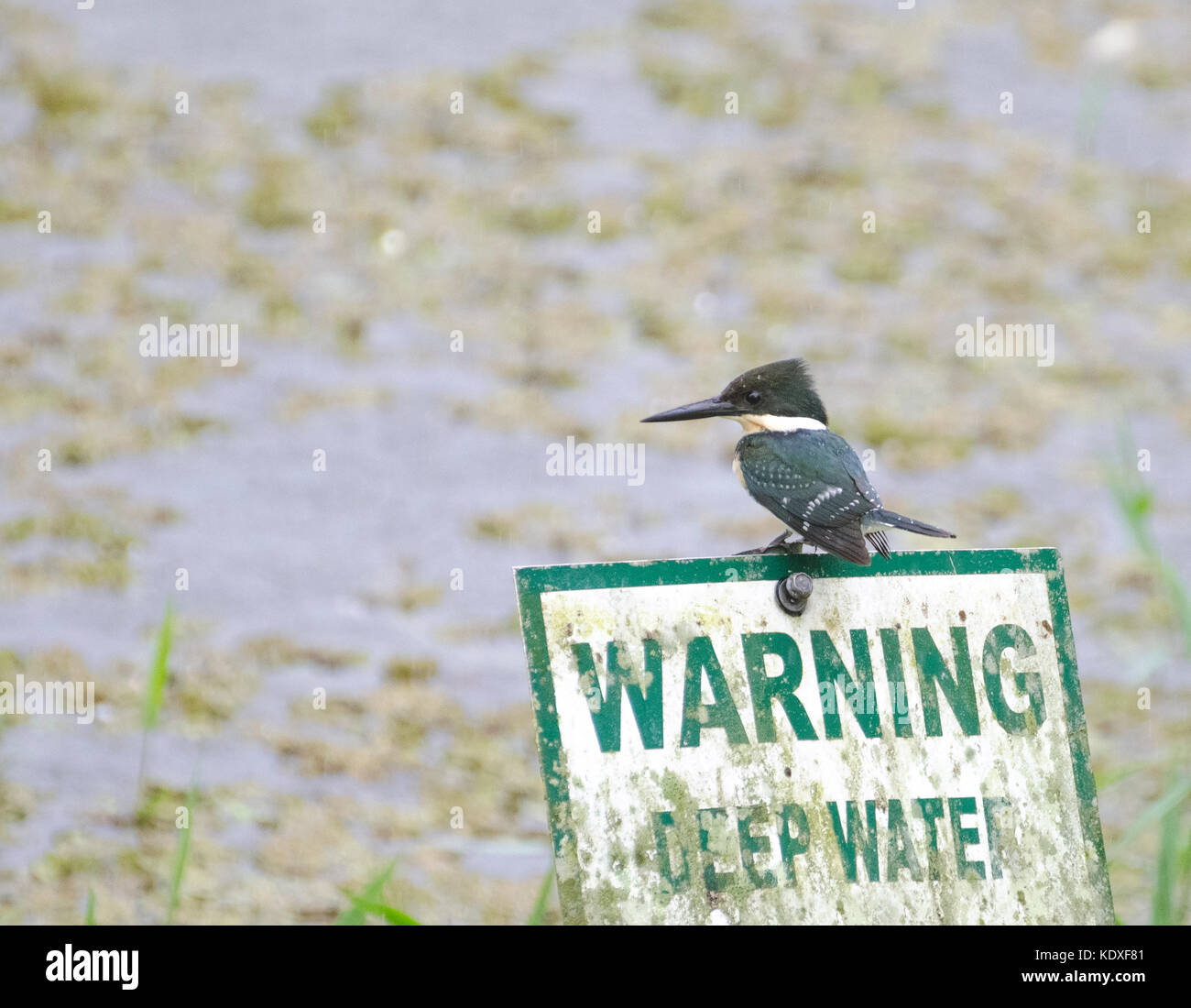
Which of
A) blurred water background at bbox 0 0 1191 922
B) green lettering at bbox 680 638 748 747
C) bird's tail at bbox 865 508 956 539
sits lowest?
green lettering at bbox 680 638 748 747

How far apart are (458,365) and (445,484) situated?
2.64 ft

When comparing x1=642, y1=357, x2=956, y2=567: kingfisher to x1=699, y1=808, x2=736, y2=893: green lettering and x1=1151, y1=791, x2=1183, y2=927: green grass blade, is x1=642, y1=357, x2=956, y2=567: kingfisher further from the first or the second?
x1=1151, y1=791, x2=1183, y2=927: green grass blade

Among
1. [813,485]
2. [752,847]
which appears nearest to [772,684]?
[752,847]

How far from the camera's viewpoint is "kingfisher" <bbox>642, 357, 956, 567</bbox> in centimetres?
187

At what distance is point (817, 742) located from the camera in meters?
1.60

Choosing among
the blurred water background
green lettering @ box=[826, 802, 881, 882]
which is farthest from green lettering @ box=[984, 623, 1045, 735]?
the blurred water background

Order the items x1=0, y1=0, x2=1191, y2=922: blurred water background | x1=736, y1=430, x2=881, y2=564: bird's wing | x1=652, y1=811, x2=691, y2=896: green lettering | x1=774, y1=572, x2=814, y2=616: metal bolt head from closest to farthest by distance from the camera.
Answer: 1. x1=652, y1=811, x2=691, y2=896: green lettering
2. x1=774, y1=572, x2=814, y2=616: metal bolt head
3. x1=736, y1=430, x2=881, y2=564: bird's wing
4. x1=0, y1=0, x2=1191, y2=922: blurred water background

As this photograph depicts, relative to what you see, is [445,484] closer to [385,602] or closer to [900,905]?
[385,602]

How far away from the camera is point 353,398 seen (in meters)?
5.20

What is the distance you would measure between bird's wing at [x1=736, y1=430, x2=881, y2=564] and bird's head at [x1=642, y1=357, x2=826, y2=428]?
0.05 metres

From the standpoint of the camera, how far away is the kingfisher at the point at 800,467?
1.87 metres

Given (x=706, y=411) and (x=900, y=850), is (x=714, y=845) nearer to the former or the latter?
(x=900, y=850)

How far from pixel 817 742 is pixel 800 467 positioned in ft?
1.88

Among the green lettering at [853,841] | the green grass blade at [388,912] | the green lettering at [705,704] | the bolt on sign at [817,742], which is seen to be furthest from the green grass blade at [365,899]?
the green lettering at [853,841]
